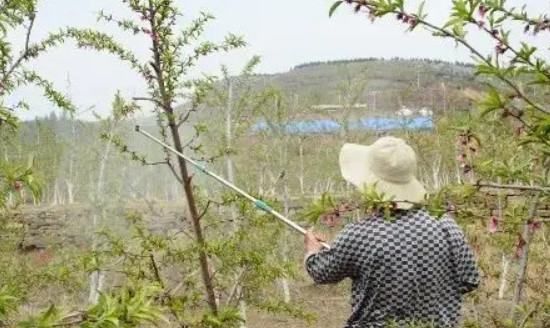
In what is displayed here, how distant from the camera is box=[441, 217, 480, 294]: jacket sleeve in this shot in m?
2.92

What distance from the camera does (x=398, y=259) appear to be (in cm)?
284

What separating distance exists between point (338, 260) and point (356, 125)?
15853 millimetres

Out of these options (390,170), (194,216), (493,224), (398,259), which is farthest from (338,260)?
(493,224)

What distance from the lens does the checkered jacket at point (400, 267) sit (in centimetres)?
284

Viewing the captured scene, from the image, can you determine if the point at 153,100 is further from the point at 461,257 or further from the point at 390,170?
the point at 461,257

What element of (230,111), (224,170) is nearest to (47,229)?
(224,170)

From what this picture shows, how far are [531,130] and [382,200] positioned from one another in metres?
0.29

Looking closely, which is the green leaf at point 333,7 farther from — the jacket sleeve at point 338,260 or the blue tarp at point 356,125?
the blue tarp at point 356,125

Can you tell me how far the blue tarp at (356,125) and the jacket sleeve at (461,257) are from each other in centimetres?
953

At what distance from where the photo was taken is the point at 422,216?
290 cm

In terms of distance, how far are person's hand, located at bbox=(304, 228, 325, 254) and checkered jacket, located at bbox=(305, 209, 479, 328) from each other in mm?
72

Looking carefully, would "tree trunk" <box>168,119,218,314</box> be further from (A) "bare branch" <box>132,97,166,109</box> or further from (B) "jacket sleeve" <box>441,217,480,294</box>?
(B) "jacket sleeve" <box>441,217,480,294</box>

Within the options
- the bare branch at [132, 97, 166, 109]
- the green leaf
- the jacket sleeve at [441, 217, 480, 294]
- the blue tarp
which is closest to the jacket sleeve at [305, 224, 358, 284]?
the jacket sleeve at [441, 217, 480, 294]

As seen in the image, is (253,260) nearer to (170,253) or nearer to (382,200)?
(170,253)
